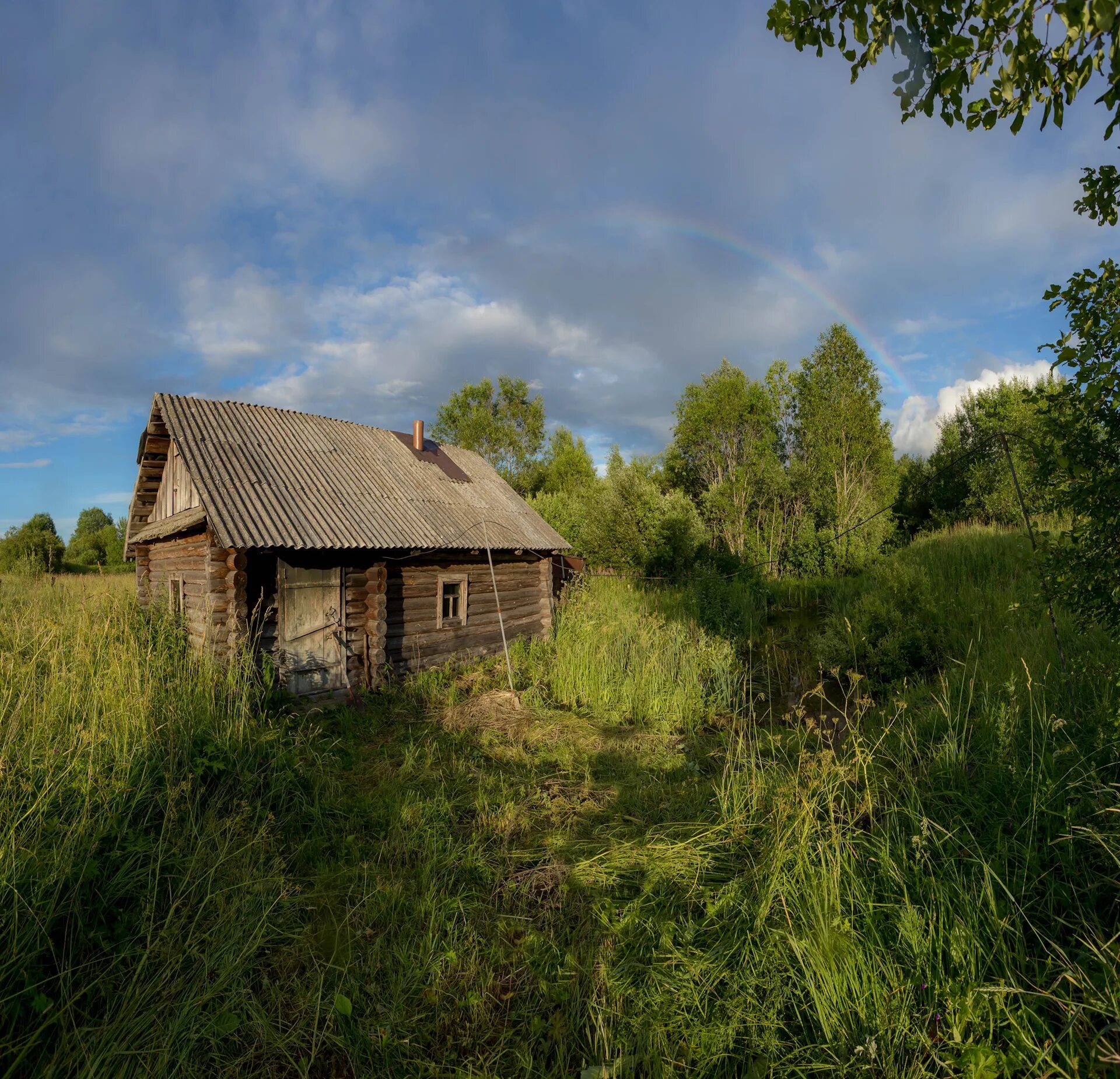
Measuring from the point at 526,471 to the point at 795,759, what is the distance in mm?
33728

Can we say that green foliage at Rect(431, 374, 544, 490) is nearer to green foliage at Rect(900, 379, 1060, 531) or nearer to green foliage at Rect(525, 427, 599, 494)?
green foliage at Rect(525, 427, 599, 494)

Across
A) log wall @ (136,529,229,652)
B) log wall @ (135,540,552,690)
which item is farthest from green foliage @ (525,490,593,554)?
log wall @ (136,529,229,652)

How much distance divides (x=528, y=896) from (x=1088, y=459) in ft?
15.9

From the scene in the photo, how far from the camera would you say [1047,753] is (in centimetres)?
373

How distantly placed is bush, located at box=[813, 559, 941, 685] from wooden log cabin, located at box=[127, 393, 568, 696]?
6.63 m

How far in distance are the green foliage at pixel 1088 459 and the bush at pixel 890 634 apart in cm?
582

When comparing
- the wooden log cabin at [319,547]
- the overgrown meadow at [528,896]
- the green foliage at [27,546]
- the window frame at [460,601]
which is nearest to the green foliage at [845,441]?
the wooden log cabin at [319,547]

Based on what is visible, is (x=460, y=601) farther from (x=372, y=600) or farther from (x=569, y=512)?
(x=569, y=512)

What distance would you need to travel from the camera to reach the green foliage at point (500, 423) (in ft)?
123

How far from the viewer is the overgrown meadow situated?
2555 mm

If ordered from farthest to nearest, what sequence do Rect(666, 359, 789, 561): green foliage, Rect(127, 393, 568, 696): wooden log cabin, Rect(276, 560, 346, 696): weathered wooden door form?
Rect(666, 359, 789, 561): green foliage < Rect(276, 560, 346, 696): weathered wooden door < Rect(127, 393, 568, 696): wooden log cabin

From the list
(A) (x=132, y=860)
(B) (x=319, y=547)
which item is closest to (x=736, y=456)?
(B) (x=319, y=547)

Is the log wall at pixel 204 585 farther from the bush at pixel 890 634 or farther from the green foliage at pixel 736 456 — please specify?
the green foliage at pixel 736 456

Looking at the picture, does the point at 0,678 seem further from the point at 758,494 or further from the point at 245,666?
the point at 758,494
